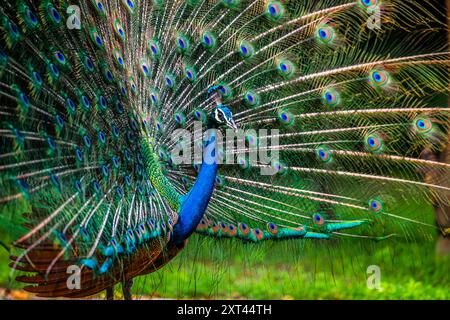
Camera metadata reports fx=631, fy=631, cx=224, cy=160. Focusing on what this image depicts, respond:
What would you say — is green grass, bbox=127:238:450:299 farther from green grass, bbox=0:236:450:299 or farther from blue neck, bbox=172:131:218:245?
blue neck, bbox=172:131:218:245

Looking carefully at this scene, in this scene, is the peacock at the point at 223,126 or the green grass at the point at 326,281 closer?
the peacock at the point at 223,126

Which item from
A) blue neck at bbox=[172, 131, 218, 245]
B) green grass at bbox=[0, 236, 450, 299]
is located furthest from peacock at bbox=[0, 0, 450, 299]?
green grass at bbox=[0, 236, 450, 299]

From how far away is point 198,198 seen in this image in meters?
4.21

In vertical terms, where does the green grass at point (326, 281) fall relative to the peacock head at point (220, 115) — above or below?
below

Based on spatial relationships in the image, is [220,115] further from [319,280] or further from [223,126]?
[319,280]

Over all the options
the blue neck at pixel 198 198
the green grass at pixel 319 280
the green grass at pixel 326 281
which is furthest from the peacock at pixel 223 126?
the green grass at pixel 326 281

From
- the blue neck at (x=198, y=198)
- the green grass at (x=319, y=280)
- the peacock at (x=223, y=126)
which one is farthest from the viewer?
the green grass at (x=319, y=280)

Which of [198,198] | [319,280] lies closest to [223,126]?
[198,198]

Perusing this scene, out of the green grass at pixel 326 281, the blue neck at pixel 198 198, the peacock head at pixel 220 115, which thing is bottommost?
the green grass at pixel 326 281

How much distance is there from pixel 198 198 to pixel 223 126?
2.20ft

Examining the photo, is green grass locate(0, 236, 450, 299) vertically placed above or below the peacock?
below

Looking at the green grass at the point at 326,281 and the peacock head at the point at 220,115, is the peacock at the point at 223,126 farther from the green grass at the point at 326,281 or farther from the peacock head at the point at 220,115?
the green grass at the point at 326,281

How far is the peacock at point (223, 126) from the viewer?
145 inches

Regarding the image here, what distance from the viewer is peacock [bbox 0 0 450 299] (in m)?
3.68
